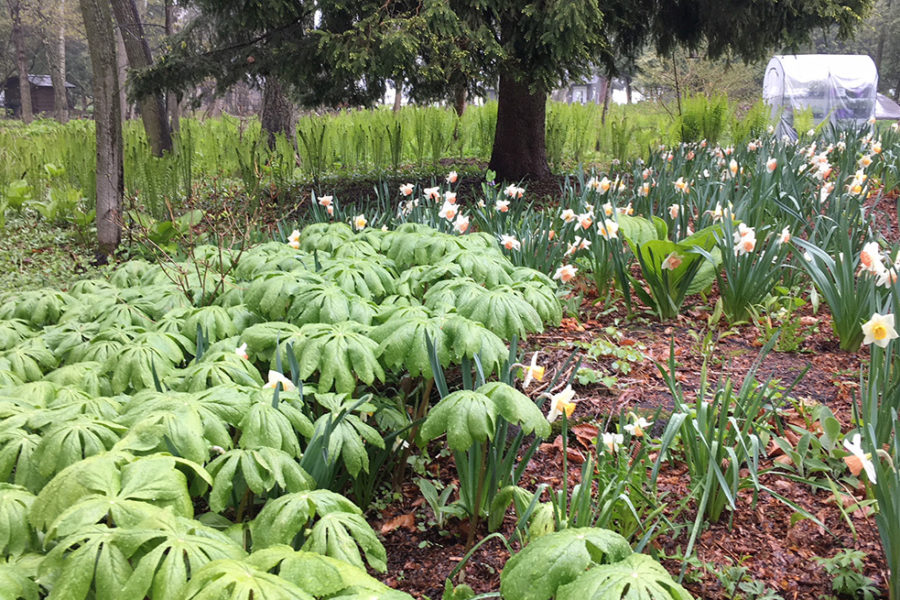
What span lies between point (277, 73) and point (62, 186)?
3664 millimetres

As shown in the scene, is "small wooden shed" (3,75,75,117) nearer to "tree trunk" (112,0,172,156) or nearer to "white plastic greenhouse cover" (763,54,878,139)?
"tree trunk" (112,0,172,156)

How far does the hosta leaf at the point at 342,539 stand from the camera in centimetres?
107

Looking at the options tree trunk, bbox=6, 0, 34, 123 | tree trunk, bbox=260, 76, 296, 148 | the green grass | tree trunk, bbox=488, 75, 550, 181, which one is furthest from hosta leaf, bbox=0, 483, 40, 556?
tree trunk, bbox=6, 0, 34, 123

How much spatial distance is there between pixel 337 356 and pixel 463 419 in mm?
410

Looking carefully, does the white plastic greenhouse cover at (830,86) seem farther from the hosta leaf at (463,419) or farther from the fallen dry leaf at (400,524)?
the hosta leaf at (463,419)

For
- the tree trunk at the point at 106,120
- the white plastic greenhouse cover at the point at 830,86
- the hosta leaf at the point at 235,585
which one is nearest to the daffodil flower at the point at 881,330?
the hosta leaf at the point at 235,585

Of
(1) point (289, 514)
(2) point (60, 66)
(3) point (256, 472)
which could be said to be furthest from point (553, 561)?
(2) point (60, 66)

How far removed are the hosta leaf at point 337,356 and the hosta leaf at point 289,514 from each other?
410 millimetres

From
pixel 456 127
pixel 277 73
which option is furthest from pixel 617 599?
pixel 456 127

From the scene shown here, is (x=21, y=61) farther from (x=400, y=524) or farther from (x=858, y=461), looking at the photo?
(x=858, y=461)

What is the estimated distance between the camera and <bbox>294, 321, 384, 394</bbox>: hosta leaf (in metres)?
1.59

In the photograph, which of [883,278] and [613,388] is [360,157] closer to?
[613,388]

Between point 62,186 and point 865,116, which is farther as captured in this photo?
point 865,116

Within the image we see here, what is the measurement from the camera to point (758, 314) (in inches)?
107
